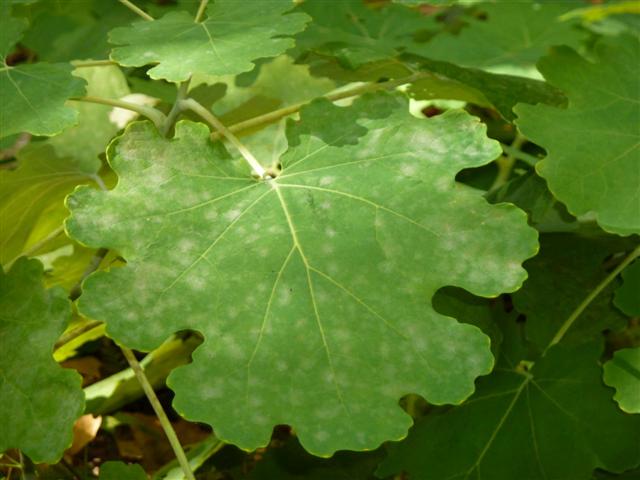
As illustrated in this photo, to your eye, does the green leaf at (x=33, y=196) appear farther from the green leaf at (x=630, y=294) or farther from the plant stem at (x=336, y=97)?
the green leaf at (x=630, y=294)

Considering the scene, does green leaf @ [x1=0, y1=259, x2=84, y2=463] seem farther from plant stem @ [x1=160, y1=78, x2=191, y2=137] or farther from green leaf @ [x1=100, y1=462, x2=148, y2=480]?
plant stem @ [x1=160, y1=78, x2=191, y2=137]

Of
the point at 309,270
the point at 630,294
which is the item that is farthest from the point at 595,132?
the point at 309,270

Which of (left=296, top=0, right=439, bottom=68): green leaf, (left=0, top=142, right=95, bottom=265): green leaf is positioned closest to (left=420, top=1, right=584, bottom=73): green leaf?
(left=296, top=0, right=439, bottom=68): green leaf

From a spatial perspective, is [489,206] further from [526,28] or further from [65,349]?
[526,28]

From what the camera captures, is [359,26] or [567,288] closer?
[567,288]

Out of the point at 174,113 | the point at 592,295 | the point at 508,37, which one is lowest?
the point at 508,37

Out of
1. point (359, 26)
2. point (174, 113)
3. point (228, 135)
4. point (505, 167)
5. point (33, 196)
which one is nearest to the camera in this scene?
point (228, 135)

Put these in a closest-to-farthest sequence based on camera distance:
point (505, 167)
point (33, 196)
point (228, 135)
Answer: point (228, 135) → point (33, 196) → point (505, 167)

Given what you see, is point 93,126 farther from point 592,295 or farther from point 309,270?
point 592,295
